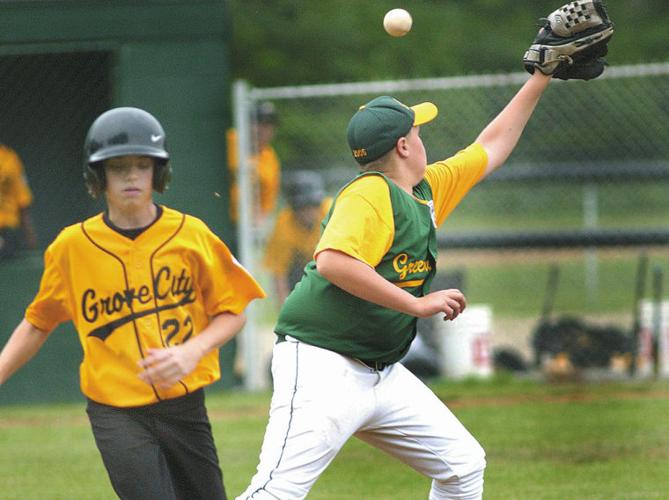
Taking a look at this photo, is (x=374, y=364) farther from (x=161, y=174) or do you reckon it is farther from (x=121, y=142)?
(x=121, y=142)

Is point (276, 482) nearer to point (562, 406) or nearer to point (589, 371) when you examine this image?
point (562, 406)

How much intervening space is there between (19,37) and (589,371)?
18.0 ft

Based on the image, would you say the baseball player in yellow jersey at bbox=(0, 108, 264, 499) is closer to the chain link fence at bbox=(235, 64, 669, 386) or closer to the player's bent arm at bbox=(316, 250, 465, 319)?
the player's bent arm at bbox=(316, 250, 465, 319)

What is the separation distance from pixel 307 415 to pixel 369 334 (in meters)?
0.39

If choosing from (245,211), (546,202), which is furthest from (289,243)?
(546,202)

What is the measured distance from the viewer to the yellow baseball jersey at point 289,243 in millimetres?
11031

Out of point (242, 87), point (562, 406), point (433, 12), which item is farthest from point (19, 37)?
point (433, 12)

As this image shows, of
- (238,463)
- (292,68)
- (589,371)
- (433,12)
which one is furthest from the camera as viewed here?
(433,12)

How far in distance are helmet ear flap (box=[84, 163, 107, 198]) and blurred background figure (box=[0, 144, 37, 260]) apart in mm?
6257

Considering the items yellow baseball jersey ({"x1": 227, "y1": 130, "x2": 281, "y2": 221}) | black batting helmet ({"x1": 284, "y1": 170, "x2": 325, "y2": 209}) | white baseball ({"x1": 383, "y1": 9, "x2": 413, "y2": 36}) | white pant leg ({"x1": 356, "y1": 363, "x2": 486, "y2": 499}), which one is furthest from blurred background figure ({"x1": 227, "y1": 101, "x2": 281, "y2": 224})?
white pant leg ({"x1": 356, "y1": 363, "x2": 486, "y2": 499})

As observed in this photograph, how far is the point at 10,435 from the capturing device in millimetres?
8883

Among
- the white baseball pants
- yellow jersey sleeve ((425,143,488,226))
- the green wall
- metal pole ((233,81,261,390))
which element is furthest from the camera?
metal pole ((233,81,261,390))

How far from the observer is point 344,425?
444 cm

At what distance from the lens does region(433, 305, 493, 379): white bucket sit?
1055 cm
